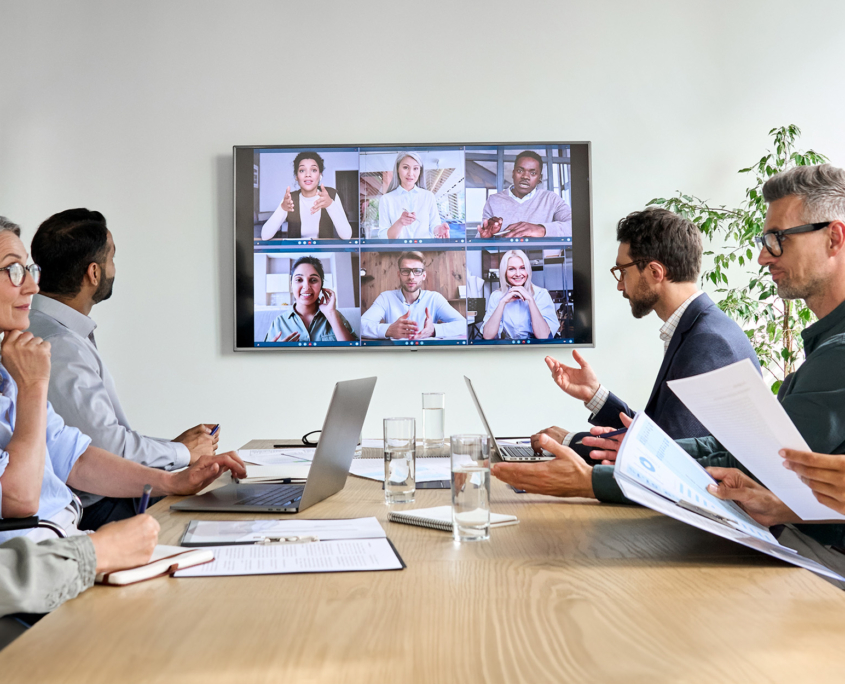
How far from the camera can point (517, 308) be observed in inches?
149

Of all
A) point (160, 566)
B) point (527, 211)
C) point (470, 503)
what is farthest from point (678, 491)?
point (527, 211)

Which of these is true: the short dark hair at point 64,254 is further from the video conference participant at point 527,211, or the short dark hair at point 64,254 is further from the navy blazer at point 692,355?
the video conference participant at point 527,211

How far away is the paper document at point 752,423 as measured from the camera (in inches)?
43.8

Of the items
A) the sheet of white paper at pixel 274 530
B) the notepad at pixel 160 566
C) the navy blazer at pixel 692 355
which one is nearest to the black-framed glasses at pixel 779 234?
the navy blazer at pixel 692 355

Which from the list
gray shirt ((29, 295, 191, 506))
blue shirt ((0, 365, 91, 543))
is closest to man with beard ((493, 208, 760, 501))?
blue shirt ((0, 365, 91, 543))

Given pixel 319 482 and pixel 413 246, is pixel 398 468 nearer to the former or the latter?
pixel 319 482

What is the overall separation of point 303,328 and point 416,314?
553 millimetres

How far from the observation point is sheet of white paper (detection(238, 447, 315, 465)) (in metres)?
2.18

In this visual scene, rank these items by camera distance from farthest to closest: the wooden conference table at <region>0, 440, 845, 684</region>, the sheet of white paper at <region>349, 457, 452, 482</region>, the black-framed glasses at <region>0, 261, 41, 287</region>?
the sheet of white paper at <region>349, 457, 452, 482</region>
the black-framed glasses at <region>0, 261, 41, 287</region>
the wooden conference table at <region>0, 440, 845, 684</region>

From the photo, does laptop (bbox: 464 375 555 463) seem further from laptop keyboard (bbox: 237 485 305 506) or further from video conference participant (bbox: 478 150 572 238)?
video conference participant (bbox: 478 150 572 238)

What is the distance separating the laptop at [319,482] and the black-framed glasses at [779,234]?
109 cm

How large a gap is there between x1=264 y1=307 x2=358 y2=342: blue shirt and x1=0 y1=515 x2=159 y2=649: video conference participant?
267 centimetres

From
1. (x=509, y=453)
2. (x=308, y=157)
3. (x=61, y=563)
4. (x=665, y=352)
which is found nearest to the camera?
(x=61, y=563)

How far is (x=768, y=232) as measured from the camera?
2.00 m
